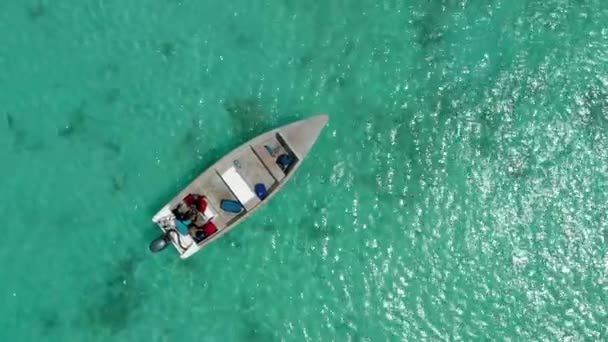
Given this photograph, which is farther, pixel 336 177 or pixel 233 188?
pixel 336 177

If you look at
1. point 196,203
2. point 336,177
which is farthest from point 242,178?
point 336,177

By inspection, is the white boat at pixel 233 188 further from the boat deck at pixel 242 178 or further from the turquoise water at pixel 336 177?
the turquoise water at pixel 336 177

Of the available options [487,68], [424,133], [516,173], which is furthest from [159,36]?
[516,173]

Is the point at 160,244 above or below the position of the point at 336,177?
above

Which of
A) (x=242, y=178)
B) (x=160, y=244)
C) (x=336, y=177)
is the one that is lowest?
(x=336, y=177)

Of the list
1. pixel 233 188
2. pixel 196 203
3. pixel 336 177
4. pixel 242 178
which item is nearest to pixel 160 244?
pixel 196 203

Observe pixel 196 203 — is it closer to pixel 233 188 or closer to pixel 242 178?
pixel 233 188

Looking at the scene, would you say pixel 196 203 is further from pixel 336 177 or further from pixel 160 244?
pixel 336 177
